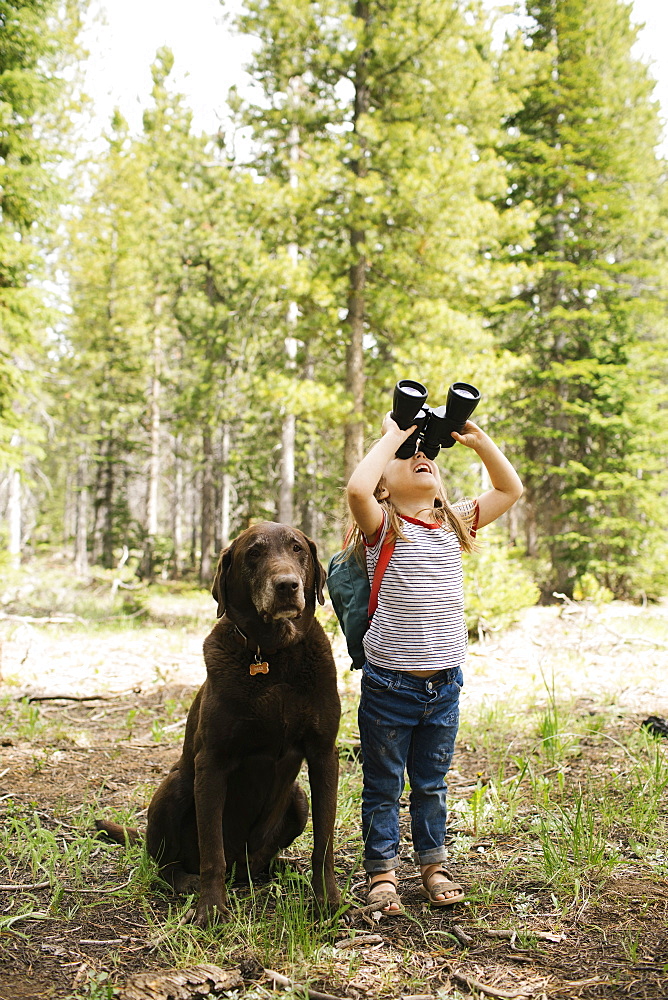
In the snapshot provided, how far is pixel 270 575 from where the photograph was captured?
2.71 meters

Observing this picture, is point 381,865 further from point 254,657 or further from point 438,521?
point 438,521

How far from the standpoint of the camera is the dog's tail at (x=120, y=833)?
3.46 m

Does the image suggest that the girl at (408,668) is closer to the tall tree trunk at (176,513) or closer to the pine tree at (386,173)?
the pine tree at (386,173)

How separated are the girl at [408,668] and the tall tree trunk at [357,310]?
684 cm

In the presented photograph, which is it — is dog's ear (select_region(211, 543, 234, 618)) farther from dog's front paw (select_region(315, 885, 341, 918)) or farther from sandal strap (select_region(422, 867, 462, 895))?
sandal strap (select_region(422, 867, 462, 895))

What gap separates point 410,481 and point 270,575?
885mm

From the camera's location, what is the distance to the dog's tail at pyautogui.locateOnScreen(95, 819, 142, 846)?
3.46 metres

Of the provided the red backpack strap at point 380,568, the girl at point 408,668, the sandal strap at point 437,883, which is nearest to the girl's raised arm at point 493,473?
the girl at point 408,668

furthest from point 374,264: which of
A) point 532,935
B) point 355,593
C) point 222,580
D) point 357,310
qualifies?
point 532,935

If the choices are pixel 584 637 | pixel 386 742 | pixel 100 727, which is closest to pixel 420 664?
pixel 386 742

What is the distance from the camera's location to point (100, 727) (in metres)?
5.67

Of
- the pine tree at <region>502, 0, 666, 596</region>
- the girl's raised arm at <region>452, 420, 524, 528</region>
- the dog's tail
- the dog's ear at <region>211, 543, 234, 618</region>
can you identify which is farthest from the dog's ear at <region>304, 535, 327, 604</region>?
the pine tree at <region>502, 0, 666, 596</region>

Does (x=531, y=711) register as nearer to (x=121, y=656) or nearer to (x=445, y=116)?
(x=121, y=656)

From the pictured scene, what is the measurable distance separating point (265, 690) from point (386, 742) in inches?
24.3
